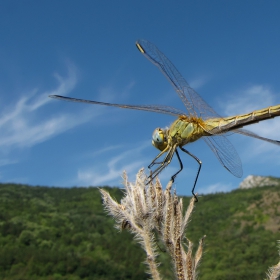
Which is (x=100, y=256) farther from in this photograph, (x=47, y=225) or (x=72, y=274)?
(x=47, y=225)

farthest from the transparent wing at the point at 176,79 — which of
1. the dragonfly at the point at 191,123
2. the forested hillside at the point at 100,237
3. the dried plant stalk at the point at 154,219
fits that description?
the forested hillside at the point at 100,237

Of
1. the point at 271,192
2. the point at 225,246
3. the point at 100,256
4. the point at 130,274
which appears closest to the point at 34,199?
the point at 100,256

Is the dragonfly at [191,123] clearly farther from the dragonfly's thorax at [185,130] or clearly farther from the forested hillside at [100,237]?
the forested hillside at [100,237]

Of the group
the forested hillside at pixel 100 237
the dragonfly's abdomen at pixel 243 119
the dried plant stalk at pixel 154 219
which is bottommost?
the dried plant stalk at pixel 154 219

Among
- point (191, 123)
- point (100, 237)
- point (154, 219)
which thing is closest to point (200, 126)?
point (191, 123)

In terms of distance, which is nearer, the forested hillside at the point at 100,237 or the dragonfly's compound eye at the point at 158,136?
the dragonfly's compound eye at the point at 158,136

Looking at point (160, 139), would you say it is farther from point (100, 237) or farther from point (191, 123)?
point (100, 237)

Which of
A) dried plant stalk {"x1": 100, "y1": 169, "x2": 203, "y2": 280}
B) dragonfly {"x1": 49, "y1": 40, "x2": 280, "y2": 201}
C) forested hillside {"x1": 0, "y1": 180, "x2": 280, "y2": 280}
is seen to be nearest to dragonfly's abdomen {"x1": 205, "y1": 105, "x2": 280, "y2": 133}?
dragonfly {"x1": 49, "y1": 40, "x2": 280, "y2": 201}

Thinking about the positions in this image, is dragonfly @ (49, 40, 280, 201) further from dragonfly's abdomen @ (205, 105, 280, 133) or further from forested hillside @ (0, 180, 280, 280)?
forested hillside @ (0, 180, 280, 280)
